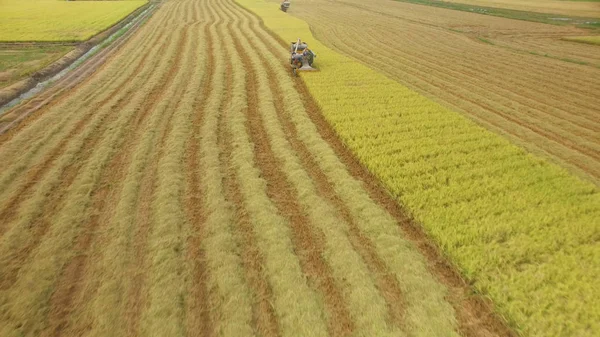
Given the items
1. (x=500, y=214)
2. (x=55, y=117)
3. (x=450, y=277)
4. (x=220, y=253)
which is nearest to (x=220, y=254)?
(x=220, y=253)

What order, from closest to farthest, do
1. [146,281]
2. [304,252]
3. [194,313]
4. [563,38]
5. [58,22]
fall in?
[194,313]
[146,281]
[304,252]
[563,38]
[58,22]

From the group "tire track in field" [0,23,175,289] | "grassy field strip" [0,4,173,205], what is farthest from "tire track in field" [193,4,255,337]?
"grassy field strip" [0,4,173,205]

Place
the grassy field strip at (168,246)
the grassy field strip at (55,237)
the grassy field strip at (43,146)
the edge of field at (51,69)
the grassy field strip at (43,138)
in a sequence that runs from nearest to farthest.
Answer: the grassy field strip at (168,246) → the grassy field strip at (55,237) → the grassy field strip at (43,146) → the grassy field strip at (43,138) → the edge of field at (51,69)

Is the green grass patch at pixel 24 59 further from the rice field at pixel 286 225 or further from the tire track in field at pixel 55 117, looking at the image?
the rice field at pixel 286 225

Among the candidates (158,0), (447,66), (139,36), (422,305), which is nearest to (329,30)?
(447,66)

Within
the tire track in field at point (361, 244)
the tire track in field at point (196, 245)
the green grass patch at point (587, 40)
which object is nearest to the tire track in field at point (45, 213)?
the tire track in field at point (196, 245)

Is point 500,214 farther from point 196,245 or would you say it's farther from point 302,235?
point 196,245

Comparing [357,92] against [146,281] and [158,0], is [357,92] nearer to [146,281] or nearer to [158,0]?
[146,281]
